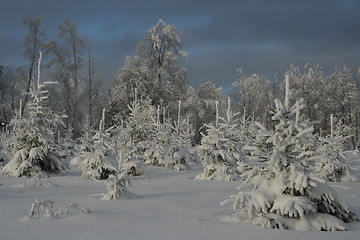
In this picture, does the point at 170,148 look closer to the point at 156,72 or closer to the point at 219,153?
the point at 219,153

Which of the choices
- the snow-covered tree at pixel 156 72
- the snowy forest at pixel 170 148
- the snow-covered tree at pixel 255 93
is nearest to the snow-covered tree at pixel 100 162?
the snowy forest at pixel 170 148

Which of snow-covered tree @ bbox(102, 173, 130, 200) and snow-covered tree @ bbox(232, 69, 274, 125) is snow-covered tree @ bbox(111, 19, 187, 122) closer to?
snow-covered tree @ bbox(232, 69, 274, 125)

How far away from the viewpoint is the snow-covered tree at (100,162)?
1147cm

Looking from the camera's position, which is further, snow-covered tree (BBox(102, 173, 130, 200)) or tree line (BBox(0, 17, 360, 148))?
tree line (BBox(0, 17, 360, 148))

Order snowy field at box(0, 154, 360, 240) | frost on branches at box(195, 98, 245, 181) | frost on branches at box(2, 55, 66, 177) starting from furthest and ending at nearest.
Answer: frost on branches at box(195, 98, 245, 181), frost on branches at box(2, 55, 66, 177), snowy field at box(0, 154, 360, 240)

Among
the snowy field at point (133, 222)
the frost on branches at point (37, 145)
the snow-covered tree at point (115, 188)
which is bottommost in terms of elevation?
the snowy field at point (133, 222)

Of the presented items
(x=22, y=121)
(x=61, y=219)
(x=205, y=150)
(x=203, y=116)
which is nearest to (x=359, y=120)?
(x=203, y=116)

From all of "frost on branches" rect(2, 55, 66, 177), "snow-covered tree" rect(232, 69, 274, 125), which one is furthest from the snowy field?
"snow-covered tree" rect(232, 69, 274, 125)

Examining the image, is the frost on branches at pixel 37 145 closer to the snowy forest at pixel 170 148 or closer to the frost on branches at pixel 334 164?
the snowy forest at pixel 170 148

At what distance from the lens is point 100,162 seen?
11547mm

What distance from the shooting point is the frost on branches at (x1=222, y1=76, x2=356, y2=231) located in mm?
4984

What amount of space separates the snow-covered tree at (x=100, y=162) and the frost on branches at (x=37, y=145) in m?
0.91

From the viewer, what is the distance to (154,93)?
3400 centimetres

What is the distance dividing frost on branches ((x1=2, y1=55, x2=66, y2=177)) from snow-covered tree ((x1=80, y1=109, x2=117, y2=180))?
0.91 m
